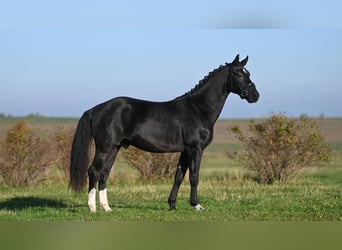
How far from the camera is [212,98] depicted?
9.18m

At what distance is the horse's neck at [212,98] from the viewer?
29.9ft

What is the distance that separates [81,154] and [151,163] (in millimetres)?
7405

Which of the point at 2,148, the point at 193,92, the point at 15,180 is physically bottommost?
the point at 15,180

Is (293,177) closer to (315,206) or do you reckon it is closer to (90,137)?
(315,206)

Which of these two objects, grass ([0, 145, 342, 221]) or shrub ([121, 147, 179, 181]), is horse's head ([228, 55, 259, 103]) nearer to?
grass ([0, 145, 342, 221])

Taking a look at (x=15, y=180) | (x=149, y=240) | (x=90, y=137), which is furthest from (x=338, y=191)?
(x=15, y=180)

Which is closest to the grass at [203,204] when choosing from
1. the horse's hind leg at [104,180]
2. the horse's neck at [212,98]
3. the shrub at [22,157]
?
the horse's hind leg at [104,180]

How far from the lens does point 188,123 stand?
8969 mm

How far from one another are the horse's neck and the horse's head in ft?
0.76

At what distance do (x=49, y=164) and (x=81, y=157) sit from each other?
741 centimetres

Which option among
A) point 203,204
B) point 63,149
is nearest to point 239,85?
point 203,204

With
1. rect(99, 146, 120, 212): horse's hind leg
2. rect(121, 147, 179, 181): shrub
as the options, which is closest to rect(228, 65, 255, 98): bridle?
rect(99, 146, 120, 212): horse's hind leg

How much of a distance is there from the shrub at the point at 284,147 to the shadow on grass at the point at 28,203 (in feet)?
22.4

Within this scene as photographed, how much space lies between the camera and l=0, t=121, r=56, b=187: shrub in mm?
A: 15672
